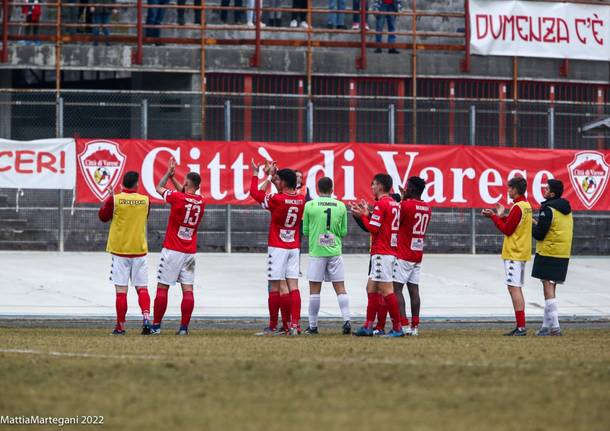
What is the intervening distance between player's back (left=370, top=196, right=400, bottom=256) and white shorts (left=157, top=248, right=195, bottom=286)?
2394mm

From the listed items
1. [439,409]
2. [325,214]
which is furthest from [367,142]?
[439,409]

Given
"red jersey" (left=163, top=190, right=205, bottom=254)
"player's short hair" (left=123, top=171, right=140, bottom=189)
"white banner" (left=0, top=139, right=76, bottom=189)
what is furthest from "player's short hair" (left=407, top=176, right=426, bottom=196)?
"white banner" (left=0, top=139, right=76, bottom=189)

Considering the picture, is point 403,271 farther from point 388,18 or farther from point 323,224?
point 388,18

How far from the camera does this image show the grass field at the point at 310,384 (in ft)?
29.0

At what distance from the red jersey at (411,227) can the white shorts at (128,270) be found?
3.35 metres

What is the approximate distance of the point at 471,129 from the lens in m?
27.7

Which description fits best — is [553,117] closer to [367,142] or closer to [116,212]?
[367,142]

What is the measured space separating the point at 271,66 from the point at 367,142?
436cm

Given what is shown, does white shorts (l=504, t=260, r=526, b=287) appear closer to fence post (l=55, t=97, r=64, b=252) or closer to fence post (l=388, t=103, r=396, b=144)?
fence post (l=388, t=103, r=396, b=144)

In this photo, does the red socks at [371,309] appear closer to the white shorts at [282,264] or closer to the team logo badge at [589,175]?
the white shorts at [282,264]

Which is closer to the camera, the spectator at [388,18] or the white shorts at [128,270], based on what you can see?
the white shorts at [128,270]

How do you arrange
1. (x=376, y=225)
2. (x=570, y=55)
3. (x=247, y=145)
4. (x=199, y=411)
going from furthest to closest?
1. (x=570, y=55)
2. (x=247, y=145)
3. (x=376, y=225)
4. (x=199, y=411)

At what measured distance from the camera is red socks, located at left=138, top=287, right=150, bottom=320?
53.0 ft

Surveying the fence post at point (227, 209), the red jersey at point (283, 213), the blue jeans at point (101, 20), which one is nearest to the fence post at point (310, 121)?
the fence post at point (227, 209)
